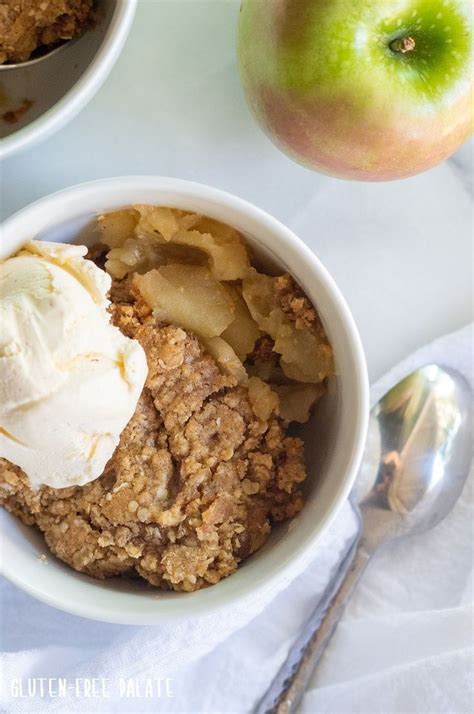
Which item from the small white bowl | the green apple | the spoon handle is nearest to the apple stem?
the green apple

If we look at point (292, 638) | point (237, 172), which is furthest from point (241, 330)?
point (292, 638)

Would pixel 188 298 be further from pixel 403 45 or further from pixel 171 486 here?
pixel 403 45

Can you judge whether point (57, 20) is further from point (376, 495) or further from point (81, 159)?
point (376, 495)

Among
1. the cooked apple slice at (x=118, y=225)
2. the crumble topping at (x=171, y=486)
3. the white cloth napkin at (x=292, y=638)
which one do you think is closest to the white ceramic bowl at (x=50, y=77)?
the cooked apple slice at (x=118, y=225)

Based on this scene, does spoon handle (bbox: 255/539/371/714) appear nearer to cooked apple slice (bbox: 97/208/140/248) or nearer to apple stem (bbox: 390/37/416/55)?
cooked apple slice (bbox: 97/208/140/248)

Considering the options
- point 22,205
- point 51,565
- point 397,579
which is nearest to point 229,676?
point 397,579

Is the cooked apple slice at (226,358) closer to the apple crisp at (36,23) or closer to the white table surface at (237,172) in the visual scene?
the white table surface at (237,172)
